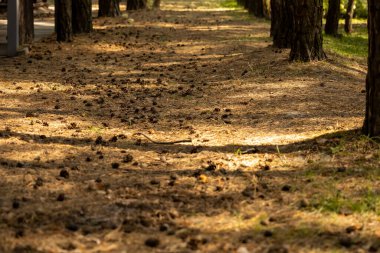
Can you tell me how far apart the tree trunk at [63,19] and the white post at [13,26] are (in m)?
1.87

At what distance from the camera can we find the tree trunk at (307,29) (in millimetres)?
13211

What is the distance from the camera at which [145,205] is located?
620cm

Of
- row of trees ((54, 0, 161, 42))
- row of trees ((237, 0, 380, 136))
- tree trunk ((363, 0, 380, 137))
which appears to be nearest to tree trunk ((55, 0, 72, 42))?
row of trees ((54, 0, 161, 42))

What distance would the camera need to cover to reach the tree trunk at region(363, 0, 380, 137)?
25.3 feet

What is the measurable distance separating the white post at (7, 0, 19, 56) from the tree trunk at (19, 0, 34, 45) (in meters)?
0.52

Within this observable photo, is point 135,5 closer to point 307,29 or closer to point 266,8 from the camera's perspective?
point 266,8

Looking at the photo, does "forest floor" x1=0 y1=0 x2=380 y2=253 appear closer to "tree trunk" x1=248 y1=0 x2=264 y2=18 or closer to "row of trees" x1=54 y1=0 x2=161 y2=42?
"row of trees" x1=54 y1=0 x2=161 y2=42

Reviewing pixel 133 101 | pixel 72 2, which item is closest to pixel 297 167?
pixel 133 101

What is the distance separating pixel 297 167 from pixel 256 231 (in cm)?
185

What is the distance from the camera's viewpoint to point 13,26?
15.6m

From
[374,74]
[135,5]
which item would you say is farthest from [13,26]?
[135,5]

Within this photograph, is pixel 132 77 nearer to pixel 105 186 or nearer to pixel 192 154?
pixel 192 154

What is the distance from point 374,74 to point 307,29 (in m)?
5.65

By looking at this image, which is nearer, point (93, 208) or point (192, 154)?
point (93, 208)
